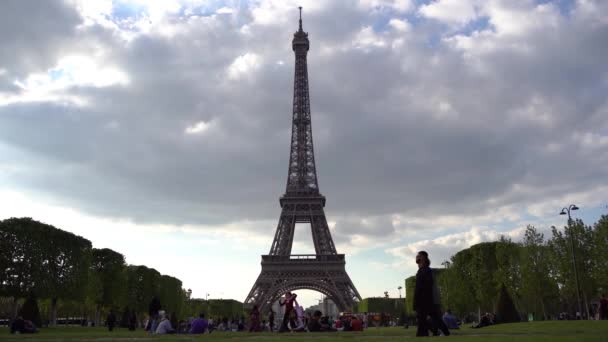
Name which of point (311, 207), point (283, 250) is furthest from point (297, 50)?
point (283, 250)

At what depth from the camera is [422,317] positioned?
53.1ft

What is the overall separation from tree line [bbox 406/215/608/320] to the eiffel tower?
19.0 meters

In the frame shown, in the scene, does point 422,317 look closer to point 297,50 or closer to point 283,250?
point 283,250

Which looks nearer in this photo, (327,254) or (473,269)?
(473,269)

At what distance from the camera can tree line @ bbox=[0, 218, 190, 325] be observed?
1957 inches

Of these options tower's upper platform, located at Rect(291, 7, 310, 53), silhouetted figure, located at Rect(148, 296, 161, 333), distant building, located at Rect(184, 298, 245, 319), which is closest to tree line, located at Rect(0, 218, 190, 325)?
silhouetted figure, located at Rect(148, 296, 161, 333)

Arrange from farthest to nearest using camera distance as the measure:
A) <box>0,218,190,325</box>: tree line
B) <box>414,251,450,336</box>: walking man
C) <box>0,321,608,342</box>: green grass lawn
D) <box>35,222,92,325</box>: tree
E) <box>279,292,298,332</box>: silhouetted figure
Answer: <box>35,222,92,325</box>: tree
<box>0,218,190,325</box>: tree line
<box>279,292,298,332</box>: silhouetted figure
<box>414,251,450,336</box>: walking man
<box>0,321,608,342</box>: green grass lawn

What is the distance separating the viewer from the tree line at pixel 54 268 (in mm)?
49719

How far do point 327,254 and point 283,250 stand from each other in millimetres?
7141

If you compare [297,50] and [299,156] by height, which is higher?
[297,50]

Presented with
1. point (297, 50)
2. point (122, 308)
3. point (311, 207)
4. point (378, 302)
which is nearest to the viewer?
point (122, 308)

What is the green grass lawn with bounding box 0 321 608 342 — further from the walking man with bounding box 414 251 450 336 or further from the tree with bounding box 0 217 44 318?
the tree with bounding box 0 217 44 318

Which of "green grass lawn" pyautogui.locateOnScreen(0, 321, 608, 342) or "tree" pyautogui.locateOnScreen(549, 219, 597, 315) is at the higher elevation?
Answer: "tree" pyautogui.locateOnScreen(549, 219, 597, 315)

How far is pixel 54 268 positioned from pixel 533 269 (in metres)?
47.7
